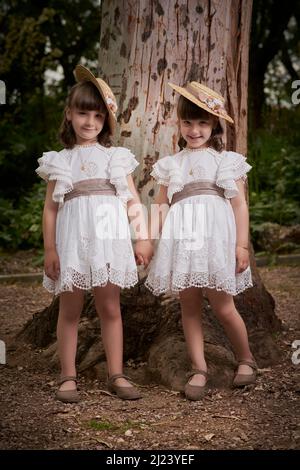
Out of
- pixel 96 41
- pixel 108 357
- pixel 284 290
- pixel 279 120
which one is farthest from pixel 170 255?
pixel 96 41

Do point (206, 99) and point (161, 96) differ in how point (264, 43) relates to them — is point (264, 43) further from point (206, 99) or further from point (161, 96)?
point (206, 99)

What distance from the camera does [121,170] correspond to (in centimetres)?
357

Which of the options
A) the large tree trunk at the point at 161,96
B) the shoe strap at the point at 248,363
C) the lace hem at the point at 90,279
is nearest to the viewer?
the lace hem at the point at 90,279

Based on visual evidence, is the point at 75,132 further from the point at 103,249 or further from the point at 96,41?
the point at 96,41

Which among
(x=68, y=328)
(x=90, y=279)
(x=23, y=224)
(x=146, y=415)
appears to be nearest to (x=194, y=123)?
(x=90, y=279)

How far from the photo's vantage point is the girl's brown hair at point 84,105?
3.59 meters

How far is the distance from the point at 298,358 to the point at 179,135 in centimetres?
146

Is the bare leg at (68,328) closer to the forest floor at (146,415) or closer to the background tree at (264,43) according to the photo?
the forest floor at (146,415)

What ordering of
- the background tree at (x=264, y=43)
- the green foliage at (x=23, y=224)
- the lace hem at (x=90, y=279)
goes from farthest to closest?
the background tree at (x=264, y=43)
the green foliage at (x=23, y=224)
the lace hem at (x=90, y=279)

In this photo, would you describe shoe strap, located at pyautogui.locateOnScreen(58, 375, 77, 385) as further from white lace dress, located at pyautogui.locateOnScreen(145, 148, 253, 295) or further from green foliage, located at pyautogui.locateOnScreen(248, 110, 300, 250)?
green foliage, located at pyautogui.locateOnScreen(248, 110, 300, 250)

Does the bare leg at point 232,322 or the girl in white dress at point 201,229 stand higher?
the girl in white dress at point 201,229

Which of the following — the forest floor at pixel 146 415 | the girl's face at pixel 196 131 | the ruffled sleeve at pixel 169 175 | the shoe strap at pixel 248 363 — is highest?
the girl's face at pixel 196 131

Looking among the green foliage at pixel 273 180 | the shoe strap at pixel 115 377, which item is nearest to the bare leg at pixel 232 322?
the shoe strap at pixel 115 377

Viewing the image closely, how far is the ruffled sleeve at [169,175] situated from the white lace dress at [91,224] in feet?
0.54
